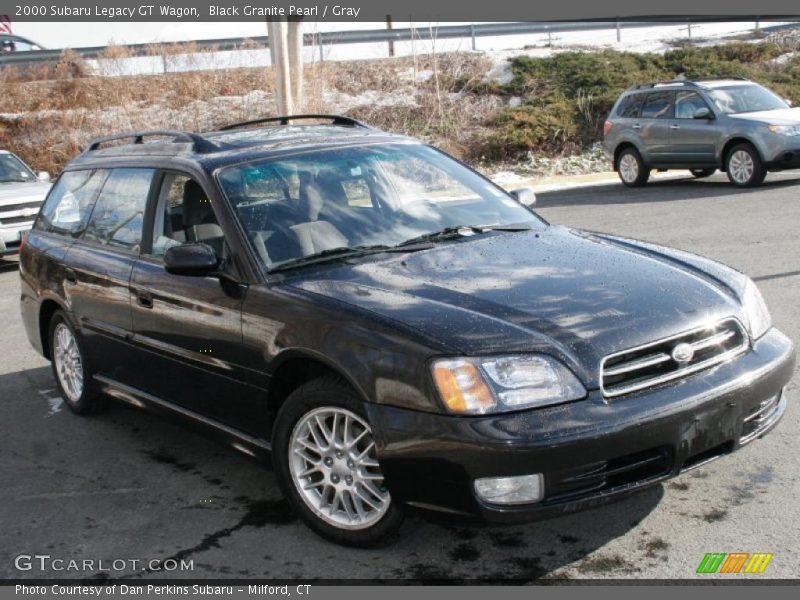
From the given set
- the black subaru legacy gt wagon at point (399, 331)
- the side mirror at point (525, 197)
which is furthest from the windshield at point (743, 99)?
the black subaru legacy gt wagon at point (399, 331)

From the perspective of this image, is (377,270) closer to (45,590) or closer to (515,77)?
(45,590)

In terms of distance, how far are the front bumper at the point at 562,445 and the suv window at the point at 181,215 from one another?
1.74m

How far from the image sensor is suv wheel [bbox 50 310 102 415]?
626 cm

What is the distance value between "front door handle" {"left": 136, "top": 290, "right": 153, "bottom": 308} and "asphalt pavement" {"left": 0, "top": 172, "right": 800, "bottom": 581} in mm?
687

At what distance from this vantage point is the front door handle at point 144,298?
528 cm

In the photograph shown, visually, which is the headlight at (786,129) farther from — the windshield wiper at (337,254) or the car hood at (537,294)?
the windshield wiper at (337,254)

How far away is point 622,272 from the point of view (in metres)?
4.48

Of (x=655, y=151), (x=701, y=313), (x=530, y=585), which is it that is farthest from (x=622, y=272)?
(x=655, y=151)

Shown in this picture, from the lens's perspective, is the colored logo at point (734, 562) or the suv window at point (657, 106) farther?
Result: the suv window at point (657, 106)

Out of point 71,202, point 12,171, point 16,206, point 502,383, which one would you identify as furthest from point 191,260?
point 12,171

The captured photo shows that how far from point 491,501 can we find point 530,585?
390mm

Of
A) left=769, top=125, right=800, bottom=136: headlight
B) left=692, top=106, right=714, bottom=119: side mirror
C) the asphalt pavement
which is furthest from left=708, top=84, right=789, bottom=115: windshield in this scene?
the asphalt pavement

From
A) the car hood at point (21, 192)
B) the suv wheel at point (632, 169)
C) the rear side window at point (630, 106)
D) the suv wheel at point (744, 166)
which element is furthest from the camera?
the rear side window at point (630, 106)

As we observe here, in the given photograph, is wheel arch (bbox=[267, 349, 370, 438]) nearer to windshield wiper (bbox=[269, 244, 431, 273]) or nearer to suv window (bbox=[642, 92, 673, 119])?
windshield wiper (bbox=[269, 244, 431, 273])
